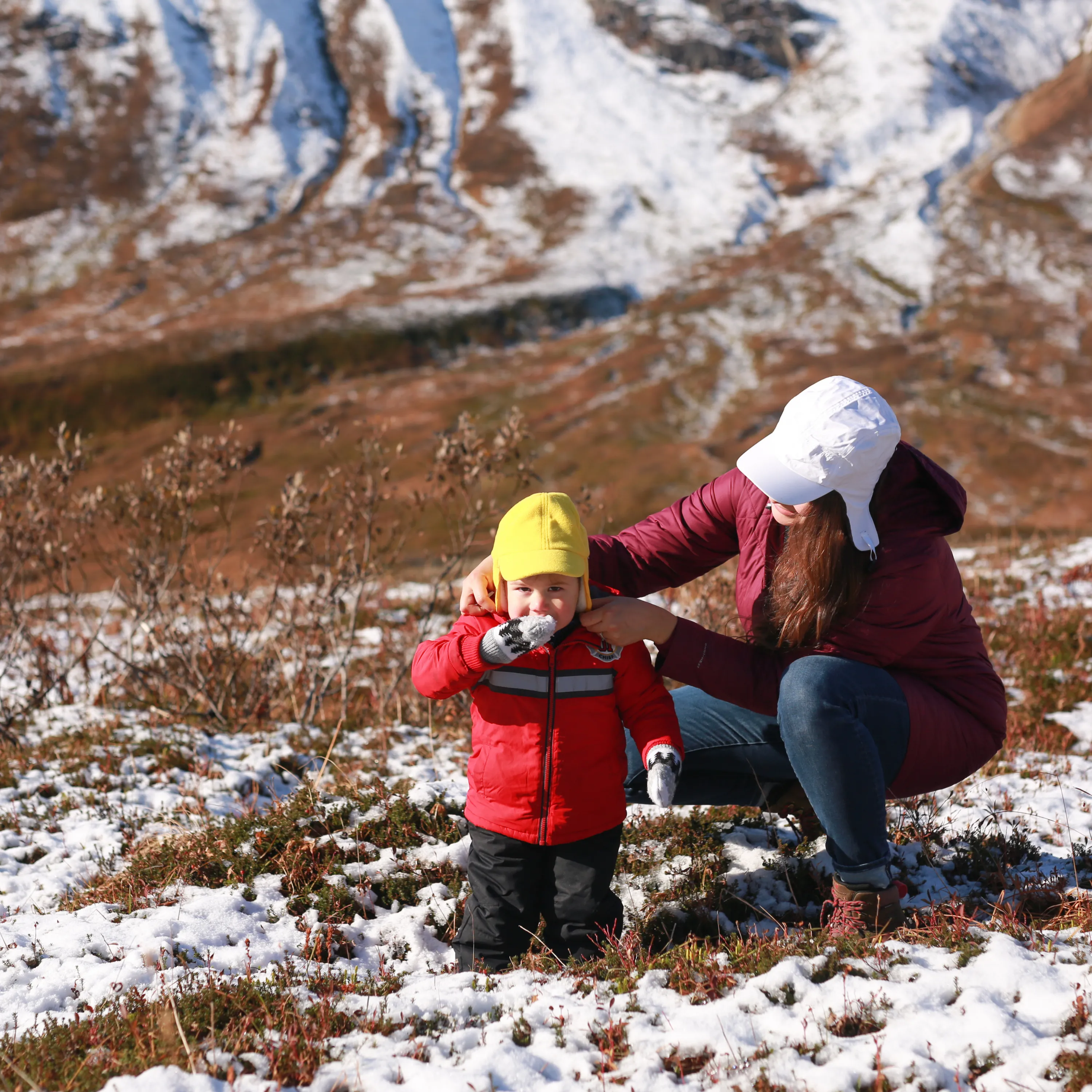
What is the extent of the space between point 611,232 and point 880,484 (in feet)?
386

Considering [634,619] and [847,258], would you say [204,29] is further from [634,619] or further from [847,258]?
[634,619]

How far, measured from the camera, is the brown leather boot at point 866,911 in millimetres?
3670

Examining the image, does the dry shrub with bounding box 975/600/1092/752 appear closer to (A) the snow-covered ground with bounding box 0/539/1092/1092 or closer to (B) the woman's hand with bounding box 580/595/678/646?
(A) the snow-covered ground with bounding box 0/539/1092/1092

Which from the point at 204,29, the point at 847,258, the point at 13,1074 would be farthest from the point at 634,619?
the point at 204,29

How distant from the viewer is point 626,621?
3812 mm

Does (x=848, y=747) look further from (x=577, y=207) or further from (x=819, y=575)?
(x=577, y=207)

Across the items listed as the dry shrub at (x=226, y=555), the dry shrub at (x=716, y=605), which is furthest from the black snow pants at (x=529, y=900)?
the dry shrub at (x=716, y=605)

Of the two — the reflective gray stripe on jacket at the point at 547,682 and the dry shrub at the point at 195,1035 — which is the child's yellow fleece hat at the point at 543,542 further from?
the dry shrub at the point at 195,1035

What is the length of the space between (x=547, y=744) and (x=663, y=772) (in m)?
0.51

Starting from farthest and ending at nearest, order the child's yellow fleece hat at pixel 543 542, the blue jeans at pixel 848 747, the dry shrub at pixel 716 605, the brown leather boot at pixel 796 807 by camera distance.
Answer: the dry shrub at pixel 716 605, the brown leather boot at pixel 796 807, the child's yellow fleece hat at pixel 543 542, the blue jeans at pixel 848 747

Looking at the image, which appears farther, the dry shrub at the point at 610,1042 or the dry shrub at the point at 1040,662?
the dry shrub at the point at 1040,662

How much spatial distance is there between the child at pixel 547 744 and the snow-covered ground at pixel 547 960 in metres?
0.32

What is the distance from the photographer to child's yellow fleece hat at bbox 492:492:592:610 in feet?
12.4

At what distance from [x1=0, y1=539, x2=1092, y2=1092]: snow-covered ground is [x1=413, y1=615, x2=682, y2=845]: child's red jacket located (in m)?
0.64
